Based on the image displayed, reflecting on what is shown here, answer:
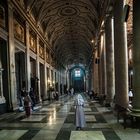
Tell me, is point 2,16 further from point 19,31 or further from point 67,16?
point 67,16

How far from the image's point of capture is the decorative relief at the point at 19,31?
19375 mm

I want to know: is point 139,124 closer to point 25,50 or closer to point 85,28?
point 25,50

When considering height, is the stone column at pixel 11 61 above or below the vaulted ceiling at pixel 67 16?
below

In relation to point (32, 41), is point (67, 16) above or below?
above

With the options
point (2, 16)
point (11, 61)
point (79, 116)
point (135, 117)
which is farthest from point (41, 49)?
point (135, 117)

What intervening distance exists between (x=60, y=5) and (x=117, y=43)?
16576 millimetres

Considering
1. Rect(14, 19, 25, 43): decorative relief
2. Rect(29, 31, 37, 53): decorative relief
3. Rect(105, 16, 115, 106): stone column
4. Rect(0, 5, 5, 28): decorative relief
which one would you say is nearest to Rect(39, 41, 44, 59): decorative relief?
Rect(29, 31, 37, 53): decorative relief

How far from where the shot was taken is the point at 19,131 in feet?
32.9

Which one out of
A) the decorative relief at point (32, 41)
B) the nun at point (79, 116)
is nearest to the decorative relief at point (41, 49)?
the decorative relief at point (32, 41)

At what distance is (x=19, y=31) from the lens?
2044 centimetres

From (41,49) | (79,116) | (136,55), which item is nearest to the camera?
(136,55)

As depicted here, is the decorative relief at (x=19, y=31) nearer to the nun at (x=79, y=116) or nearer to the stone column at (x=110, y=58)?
the stone column at (x=110, y=58)

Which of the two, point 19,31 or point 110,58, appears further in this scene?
point 19,31

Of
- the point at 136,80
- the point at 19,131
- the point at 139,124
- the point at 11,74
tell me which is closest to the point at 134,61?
the point at 136,80
